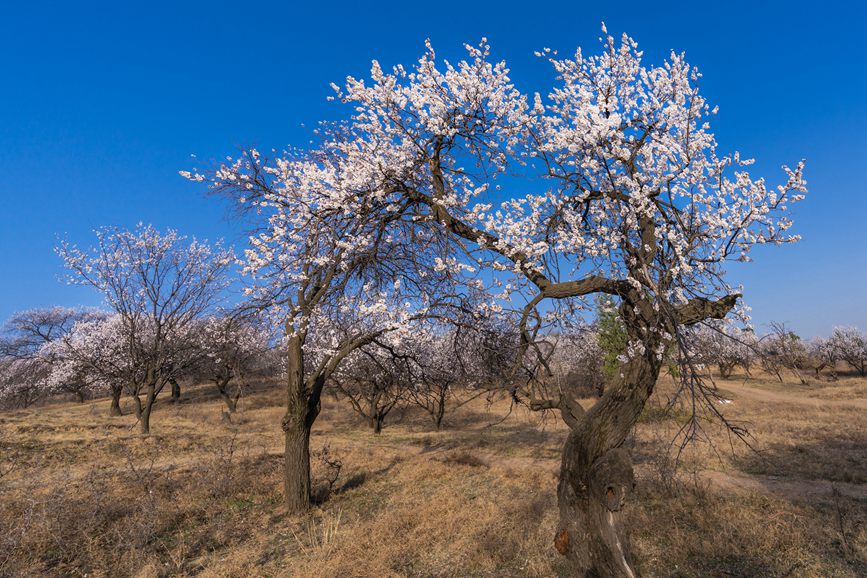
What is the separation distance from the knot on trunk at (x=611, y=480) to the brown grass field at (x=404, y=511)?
0.41 meters

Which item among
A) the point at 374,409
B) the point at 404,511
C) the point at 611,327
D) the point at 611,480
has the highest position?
the point at 611,327

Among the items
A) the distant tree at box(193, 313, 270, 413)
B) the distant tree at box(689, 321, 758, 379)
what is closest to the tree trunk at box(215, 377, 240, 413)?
the distant tree at box(193, 313, 270, 413)

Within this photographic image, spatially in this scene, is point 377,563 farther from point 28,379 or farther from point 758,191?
point 28,379

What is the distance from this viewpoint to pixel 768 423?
2194 centimetres

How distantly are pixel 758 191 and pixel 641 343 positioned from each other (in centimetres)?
223

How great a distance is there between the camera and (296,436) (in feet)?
32.8

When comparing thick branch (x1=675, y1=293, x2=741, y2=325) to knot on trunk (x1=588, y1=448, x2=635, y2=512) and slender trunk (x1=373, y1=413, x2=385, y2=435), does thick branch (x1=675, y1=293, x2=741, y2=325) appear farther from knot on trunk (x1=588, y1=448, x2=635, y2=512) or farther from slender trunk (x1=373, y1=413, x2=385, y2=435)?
slender trunk (x1=373, y1=413, x2=385, y2=435)

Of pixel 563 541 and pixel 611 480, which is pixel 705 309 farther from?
pixel 563 541

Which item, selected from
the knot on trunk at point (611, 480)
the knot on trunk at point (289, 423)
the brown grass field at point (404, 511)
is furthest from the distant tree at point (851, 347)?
the knot on trunk at point (289, 423)

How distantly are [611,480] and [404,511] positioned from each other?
18.7 ft

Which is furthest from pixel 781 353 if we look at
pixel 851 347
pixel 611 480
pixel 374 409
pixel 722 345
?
pixel 851 347

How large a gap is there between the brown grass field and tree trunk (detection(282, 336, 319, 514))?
0.42 meters

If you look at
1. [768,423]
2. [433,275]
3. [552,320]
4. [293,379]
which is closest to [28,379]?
[293,379]

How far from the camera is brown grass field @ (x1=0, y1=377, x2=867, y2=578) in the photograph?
22.7 feet
